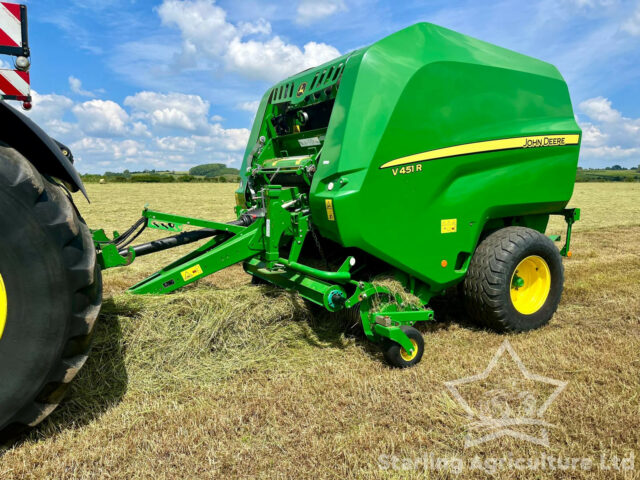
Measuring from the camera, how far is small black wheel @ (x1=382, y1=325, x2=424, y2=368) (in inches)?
131

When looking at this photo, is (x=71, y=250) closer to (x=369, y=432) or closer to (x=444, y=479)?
(x=369, y=432)

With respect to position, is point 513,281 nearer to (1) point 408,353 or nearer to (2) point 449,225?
(2) point 449,225

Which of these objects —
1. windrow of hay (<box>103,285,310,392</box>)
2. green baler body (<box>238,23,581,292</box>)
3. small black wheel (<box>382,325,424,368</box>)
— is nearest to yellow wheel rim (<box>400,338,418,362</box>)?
small black wheel (<box>382,325,424,368</box>)

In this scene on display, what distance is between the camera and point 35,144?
2.44m

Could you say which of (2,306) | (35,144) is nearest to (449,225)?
(35,144)

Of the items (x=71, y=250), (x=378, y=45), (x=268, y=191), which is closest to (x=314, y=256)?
(x=268, y=191)

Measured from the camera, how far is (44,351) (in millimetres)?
2145

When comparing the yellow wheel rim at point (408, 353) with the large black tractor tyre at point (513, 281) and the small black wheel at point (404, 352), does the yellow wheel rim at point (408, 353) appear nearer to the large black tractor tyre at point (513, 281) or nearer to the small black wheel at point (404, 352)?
the small black wheel at point (404, 352)

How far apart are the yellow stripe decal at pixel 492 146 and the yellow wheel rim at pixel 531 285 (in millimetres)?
1022

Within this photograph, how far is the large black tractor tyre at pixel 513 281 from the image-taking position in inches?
154

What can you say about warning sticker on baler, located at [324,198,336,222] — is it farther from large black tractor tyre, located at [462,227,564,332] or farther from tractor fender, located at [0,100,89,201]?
tractor fender, located at [0,100,89,201]

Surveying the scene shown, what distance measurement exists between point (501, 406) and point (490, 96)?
2509mm

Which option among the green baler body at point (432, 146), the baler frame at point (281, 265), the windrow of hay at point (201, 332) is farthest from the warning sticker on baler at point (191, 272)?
the green baler body at point (432, 146)

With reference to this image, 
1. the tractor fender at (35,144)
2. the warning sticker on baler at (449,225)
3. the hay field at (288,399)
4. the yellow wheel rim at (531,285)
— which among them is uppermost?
the tractor fender at (35,144)
